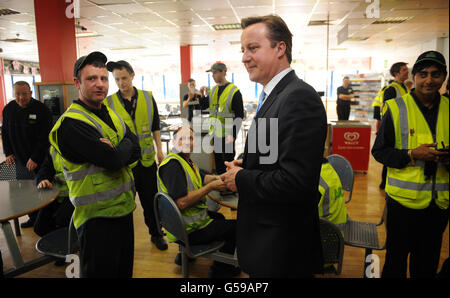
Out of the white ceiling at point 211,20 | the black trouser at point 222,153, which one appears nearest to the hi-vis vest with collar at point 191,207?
the black trouser at point 222,153

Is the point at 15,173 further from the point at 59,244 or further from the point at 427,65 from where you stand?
the point at 427,65

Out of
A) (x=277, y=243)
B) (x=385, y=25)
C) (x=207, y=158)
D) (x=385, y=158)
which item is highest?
(x=385, y=25)

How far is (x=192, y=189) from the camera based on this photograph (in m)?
1.98

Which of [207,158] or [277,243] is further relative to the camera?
[207,158]

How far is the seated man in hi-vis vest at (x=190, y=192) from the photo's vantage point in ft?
6.18

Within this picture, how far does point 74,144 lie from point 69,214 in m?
1.01

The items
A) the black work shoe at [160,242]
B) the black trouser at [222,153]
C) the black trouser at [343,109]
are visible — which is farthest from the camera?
the black trouser at [343,109]

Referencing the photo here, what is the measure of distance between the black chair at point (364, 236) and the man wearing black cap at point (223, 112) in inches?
75.1

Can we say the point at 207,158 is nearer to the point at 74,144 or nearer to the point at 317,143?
the point at 74,144

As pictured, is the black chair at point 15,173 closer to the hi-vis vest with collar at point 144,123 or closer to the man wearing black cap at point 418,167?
the hi-vis vest with collar at point 144,123

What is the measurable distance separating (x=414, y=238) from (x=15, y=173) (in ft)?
11.7

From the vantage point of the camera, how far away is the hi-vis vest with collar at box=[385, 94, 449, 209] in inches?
62.5
